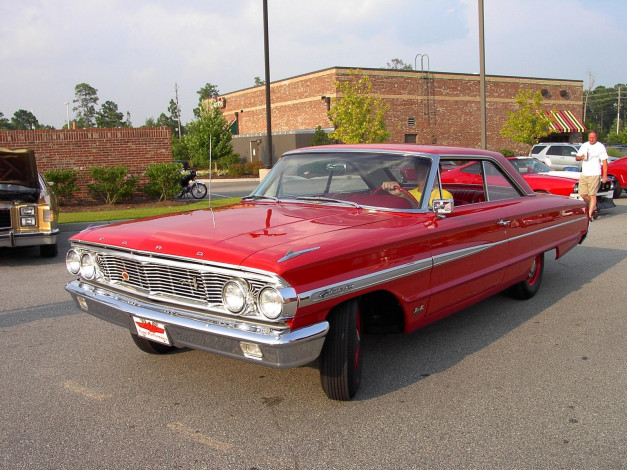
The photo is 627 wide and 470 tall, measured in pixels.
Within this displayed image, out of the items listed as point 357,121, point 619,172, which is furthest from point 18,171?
point 357,121

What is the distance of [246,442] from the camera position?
311 centimetres

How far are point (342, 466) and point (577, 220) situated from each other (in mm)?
4704

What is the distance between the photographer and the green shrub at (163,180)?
54.4 feet

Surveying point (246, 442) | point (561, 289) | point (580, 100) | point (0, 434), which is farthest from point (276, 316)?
point (580, 100)

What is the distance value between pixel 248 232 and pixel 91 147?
1455 cm

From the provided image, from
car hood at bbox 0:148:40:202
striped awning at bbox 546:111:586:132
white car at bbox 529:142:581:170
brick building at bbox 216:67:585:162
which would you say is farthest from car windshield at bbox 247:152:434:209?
striped awning at bbox 546:111:586:132

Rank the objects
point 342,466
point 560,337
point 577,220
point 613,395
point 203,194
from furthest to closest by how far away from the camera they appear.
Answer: point 203,194 → point 577,220 → point 560,337 → point 613,395 → point 342,466

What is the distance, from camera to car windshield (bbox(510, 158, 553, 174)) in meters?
13.9

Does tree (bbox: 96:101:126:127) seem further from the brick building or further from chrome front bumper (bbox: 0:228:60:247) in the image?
chrome front bumper (bbox: 0:228:60:247)

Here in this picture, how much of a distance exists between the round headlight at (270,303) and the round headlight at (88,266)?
5.00 feet

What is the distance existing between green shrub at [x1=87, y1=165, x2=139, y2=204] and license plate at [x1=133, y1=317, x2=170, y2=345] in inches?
519

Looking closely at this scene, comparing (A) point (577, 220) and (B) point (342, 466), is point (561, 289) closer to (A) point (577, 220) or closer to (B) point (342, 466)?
(A) point (577, 220)

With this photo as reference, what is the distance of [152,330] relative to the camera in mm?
3523

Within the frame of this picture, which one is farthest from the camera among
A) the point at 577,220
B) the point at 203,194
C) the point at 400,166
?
the point at 203,194
